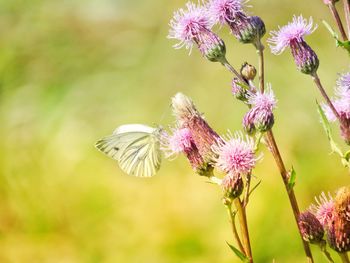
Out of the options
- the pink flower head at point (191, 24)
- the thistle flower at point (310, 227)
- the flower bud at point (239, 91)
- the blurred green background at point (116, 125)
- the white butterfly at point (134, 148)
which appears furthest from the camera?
the blurred green background at point (116, 125)

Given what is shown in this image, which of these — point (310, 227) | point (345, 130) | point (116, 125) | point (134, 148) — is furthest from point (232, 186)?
point (116, 125)

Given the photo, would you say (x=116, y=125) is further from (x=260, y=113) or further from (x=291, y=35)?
(x=260, y=113)

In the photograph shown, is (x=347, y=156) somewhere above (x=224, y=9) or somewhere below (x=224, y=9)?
below

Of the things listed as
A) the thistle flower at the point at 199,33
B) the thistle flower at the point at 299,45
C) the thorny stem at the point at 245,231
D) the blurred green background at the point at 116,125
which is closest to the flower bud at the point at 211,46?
the thistle flower at the point at 199,33

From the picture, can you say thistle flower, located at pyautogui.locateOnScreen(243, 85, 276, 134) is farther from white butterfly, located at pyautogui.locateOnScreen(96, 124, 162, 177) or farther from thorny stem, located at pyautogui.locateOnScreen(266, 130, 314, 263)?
white butterfly, located at pyautogui.locateOnScreen(96, 124, 162, 177)

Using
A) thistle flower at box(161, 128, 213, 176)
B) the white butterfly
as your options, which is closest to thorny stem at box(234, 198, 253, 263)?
thistle flower at box(161, 128, 213, 176)

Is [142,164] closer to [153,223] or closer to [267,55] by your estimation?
[153,223]

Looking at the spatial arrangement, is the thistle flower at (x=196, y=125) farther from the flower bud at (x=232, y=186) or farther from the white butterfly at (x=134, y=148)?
the white butterfly at (x=134, y=148)
